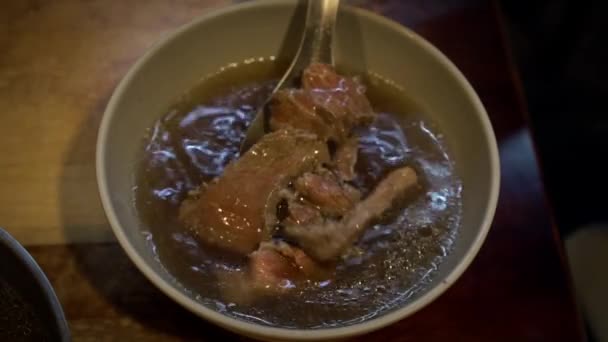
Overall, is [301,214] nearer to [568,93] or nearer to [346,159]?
[346,159]

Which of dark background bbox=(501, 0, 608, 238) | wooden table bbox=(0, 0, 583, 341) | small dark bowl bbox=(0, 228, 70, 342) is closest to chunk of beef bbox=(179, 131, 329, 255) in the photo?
wooden table bbox=(0, 0, 583, 341)

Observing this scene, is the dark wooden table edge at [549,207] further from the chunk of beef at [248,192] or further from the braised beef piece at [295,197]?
the chunk of beef at [248,192]

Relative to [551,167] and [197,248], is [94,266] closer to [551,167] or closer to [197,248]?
[197,248]

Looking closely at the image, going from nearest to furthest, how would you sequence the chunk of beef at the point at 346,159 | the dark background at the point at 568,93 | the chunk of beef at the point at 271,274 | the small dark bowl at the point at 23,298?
the small dark bowl at the point at 23,298
the chunk of beef at the point at 271,274
the chunk of beef at the point at 346,159
the dark background at the point at 568,93

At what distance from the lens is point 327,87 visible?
94 centimetres

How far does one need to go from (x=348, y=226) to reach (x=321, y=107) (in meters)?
0.18

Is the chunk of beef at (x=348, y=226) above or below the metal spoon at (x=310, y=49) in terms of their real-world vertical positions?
below

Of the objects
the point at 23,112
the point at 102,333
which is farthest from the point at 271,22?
the point at 102,333

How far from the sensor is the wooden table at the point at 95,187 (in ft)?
2.68

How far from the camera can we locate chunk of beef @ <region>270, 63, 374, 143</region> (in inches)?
35.8

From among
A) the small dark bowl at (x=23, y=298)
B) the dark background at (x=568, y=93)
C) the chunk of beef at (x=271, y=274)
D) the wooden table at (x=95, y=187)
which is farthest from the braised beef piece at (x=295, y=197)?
the dark background at (x=568, y=93)

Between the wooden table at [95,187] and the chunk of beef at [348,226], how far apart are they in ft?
0.41

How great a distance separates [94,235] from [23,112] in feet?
0.83

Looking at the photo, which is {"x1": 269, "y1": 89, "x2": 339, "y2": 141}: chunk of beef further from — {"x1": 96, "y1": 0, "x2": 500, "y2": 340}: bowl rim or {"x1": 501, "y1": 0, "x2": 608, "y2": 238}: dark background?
{"x1": 501, "y1": 0, "x2": 608, "y2": 238}: dark background
